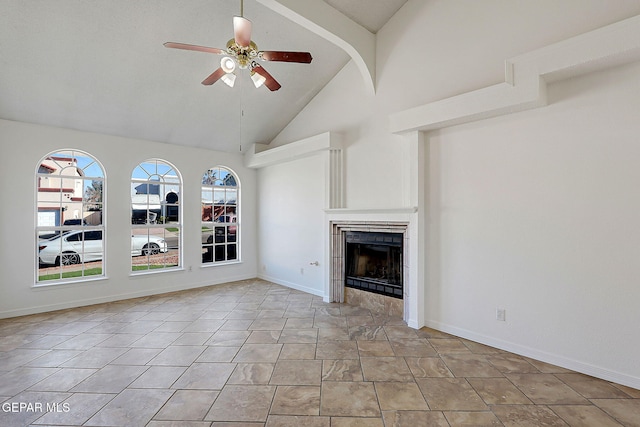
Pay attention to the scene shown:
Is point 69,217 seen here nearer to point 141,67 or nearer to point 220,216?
point 220,216

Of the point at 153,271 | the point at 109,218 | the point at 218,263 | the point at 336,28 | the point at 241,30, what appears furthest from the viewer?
the point at 218,263

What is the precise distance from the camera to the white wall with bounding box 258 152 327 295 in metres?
5.29

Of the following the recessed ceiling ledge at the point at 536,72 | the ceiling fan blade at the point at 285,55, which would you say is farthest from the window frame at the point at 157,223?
the recessed ceiling ledge at the point at 536,72

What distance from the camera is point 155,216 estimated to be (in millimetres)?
5477

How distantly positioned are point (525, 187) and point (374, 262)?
7.66 ft

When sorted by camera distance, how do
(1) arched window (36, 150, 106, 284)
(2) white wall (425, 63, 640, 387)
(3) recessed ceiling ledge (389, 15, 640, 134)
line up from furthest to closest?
(1) arched window (36, 150, 106, 284)
(2) white wall (425, 63, 640, 387)
(3) recessed ceiling ledge (389, 15, 640, 134)

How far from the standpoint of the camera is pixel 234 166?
6.39 m

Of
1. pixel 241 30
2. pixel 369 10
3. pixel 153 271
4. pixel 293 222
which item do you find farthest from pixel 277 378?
pixel 369 10

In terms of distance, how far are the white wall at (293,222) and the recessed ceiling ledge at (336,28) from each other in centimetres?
155

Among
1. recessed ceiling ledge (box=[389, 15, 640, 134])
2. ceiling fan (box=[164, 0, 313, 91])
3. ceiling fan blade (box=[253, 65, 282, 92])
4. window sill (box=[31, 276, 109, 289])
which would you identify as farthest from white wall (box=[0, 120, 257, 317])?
recessed ceiling ledge (box=[389, 15, 640, 134])

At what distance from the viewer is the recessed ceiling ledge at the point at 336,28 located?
129 inches

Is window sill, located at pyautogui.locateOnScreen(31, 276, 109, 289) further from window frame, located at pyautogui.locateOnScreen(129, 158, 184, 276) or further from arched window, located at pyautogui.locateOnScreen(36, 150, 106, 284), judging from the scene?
window frame, located at pyautogui.locateOnScreen(129, 158, 184, 276)

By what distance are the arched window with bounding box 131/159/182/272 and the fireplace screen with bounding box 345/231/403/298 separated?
3438 mm

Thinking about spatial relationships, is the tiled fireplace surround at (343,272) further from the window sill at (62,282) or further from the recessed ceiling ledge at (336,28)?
the window sill at (62,282)
